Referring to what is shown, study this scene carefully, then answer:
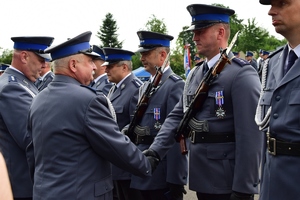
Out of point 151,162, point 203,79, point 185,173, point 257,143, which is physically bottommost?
point 185,173

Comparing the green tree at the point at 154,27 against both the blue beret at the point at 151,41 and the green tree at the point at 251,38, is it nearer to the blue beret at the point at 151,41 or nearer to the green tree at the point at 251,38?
the green tree at the point at 251,38

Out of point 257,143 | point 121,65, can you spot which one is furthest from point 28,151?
point 121,65

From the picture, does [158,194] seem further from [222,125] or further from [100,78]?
[100,78]

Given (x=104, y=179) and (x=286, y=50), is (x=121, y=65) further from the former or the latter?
(x=286, y=50)

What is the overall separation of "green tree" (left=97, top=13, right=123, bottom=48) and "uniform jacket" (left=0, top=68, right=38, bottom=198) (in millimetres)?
61248

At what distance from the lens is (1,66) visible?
12.1 metres

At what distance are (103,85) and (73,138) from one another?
4887mm

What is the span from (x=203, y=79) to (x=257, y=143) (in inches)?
28.3

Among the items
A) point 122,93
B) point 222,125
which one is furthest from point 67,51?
point 122,93

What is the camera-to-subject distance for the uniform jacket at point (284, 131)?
2.66 m

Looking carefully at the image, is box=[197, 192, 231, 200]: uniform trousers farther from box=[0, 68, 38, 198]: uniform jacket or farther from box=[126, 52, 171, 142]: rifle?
box=[0, 68, 38, 198]: uniform jacket

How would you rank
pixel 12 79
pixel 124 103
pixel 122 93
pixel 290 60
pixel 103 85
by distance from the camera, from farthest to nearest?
pixel 103 85, pixel 122 93, pixel 124 103, pixel 12 79, pixel 290 60

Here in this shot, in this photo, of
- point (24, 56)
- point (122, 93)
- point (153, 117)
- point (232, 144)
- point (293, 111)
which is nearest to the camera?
point (293, 111)

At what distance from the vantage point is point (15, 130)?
13.0 ft
